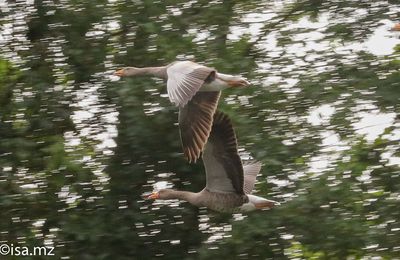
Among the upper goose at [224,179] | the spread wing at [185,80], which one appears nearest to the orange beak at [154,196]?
the upper goose at [224,179]

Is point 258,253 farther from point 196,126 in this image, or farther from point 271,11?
point 271,11

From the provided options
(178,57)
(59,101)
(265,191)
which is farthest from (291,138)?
(59,101)

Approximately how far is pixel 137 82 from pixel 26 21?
1215 mm

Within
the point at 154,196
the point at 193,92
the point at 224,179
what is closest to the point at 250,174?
the point at 224,179

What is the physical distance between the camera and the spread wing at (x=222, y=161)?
30.2ft

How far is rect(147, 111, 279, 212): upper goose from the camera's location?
30.2ft

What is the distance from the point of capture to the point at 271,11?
33.9 feet

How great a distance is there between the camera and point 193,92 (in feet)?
28.6

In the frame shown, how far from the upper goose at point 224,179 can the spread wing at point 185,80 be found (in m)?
0.45

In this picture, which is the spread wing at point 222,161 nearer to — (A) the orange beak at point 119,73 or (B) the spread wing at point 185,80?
(B) the spread wing at point 185,80

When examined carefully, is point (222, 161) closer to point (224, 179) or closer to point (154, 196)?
point (224, 179)

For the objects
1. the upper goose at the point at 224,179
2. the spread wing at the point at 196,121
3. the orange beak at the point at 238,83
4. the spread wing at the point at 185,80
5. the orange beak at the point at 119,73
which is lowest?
the upper goose at the point at 224,179

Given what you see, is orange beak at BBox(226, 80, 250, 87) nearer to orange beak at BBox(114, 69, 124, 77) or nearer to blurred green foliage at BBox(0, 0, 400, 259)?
blurred green foliage at BBox(0, 0, 400, 259)

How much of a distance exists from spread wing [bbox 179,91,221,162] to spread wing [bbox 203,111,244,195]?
0.09 m
